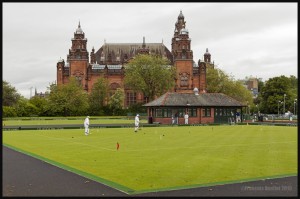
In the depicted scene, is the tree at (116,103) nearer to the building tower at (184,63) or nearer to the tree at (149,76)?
the tree at (149,76)

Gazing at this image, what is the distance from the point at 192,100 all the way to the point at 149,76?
3252cm

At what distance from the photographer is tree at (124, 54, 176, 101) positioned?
311 feet

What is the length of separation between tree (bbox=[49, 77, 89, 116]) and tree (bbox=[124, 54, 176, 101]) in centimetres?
1095

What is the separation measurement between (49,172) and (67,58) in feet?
336

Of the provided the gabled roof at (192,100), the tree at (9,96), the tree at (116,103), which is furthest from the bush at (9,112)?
the gabled roof at (192,100)

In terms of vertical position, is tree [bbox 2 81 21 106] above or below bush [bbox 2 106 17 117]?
above

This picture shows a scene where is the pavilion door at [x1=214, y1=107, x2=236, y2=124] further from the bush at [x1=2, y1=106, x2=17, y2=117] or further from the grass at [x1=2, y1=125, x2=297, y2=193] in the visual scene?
the bush at [x1=2, y1=106, x2=17, y2=117]

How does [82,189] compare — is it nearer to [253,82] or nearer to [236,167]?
[236,167]

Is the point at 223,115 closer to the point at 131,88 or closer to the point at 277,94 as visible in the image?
the point at 131,88

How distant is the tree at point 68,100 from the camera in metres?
93.8

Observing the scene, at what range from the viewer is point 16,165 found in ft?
59.2

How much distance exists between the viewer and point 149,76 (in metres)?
96.4

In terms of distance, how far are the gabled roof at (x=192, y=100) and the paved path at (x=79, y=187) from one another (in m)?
47.1

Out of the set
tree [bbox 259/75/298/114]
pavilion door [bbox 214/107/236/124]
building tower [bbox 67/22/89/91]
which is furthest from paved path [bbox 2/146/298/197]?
tree [bbox 259/75/298/114]
